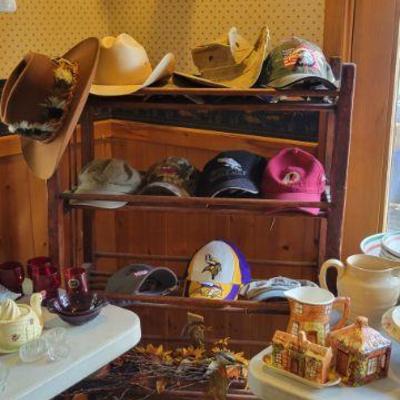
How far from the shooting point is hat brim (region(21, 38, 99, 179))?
1.29 m

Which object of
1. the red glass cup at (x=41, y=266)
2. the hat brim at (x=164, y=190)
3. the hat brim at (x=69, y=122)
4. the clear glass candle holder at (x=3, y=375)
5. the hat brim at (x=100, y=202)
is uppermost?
the hat brim at (x=69, y=122)

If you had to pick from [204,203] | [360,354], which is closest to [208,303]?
[204,203]

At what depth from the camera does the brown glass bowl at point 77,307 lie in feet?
4.14

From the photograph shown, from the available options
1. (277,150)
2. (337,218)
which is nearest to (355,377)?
(337,218)

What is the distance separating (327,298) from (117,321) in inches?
19.0

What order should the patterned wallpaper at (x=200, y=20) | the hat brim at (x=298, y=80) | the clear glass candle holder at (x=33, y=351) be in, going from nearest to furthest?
the clear glass candle holder at (x=33, y=351) → the hat brim at (x=298, y=80) → the patterned wallpaper at (x=200, y=20)

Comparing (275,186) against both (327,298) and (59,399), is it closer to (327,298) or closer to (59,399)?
(327,298)

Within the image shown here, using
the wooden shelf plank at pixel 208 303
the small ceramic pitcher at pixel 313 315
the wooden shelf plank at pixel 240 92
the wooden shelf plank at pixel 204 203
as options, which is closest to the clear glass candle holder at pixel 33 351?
the wooden shelf plank at pixel 208 303

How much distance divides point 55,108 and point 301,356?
2.58 feet

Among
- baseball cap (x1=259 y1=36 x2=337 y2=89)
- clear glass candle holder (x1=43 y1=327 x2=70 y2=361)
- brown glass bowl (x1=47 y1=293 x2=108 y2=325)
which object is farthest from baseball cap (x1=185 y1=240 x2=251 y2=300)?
baseball cap (x1=259 y1=36 x2=337 y2=89)

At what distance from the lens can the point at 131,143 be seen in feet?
6.75

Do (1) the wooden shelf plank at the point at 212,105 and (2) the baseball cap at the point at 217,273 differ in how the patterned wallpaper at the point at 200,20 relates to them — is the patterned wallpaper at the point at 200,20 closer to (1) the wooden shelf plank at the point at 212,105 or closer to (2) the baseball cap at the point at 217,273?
(1) the wooden shelf plank at the point at 212,105

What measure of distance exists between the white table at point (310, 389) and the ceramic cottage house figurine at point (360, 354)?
0.02 meters

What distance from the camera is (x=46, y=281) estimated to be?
4.70ft
